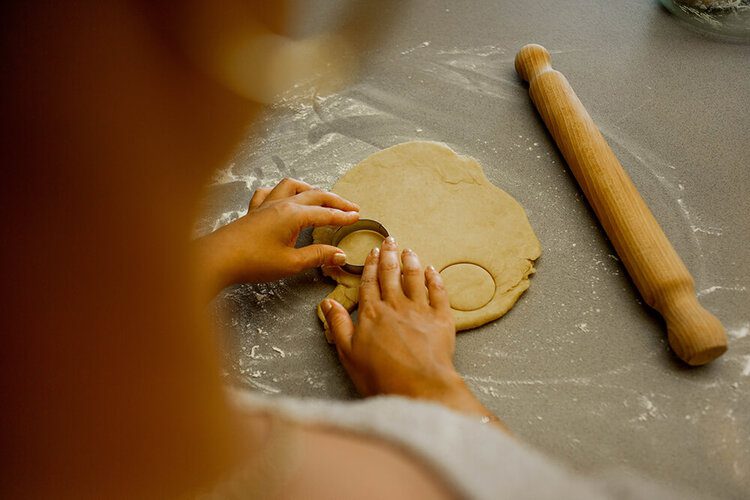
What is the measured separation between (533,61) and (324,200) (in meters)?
0.66

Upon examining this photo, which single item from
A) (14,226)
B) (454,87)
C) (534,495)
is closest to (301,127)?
(454,87)

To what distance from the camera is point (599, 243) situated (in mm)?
1262

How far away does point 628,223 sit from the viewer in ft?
3.91

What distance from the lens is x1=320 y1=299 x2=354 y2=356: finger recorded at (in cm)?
109

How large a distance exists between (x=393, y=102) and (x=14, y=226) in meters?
1.28

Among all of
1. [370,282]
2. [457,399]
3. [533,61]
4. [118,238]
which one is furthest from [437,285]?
[118,238]

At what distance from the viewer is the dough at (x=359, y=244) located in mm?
1228

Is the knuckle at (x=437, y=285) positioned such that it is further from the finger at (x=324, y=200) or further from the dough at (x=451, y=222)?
the finger at (x=324, y=200)

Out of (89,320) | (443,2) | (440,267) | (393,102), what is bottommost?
(440,267)

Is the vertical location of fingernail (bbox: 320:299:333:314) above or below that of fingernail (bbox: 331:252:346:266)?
below

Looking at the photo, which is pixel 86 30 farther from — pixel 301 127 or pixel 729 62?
pixel 729 62

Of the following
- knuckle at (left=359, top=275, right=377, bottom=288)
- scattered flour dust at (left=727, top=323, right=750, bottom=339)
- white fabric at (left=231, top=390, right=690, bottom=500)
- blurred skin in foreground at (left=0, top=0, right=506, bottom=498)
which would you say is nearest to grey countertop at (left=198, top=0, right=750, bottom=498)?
scattered flour dust at (left=727, top=323, right=750, bottom=339)

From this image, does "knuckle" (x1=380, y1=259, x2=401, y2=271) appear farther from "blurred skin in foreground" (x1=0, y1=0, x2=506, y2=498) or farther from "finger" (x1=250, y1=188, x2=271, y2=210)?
"blurred skin in foreground" (x1=0, y1=0, x2=506, y2=498)

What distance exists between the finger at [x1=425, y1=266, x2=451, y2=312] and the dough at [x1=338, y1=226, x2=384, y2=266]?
0.14 m
